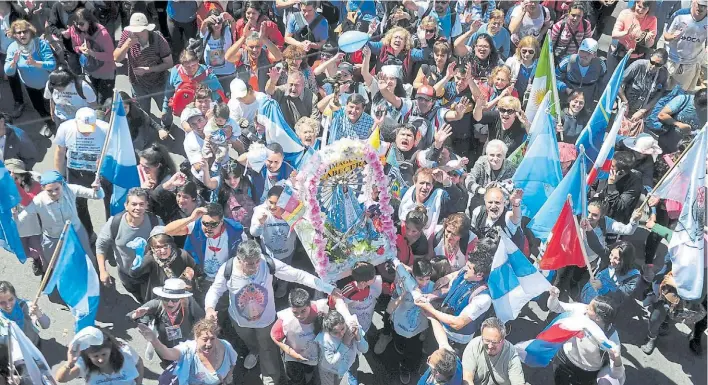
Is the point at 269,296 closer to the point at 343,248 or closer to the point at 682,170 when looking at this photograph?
the point at 343,248

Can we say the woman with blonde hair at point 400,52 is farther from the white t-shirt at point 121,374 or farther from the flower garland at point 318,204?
the white t-shirt at point 121,374

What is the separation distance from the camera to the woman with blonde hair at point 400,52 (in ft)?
31.4

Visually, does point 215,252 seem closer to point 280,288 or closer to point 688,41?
point 280,288

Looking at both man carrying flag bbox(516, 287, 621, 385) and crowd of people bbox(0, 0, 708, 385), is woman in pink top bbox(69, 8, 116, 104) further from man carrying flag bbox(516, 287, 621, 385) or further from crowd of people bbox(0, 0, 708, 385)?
man carrying flag bbox(516, 287, 621, 385)

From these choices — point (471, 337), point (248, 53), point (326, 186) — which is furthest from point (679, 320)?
point (248, 53)

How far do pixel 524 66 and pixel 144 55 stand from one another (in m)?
4.40

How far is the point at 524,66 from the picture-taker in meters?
9.59

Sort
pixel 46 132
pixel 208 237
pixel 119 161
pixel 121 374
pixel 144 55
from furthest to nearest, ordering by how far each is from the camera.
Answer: pixel 46 132 → pixel 144 55 → pixel 119 161 → pixel 208 237 → pixel 121 374

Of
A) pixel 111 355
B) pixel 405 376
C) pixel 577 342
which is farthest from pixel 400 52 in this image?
pixel 111 355

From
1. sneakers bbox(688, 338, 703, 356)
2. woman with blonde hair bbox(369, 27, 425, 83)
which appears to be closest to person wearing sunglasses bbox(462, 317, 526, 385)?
sneakers bbox(688, 338, 703, 356)

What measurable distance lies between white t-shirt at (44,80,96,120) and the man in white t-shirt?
151 centimetres

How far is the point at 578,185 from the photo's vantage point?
24.2ft

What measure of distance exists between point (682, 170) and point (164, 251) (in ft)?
15.3

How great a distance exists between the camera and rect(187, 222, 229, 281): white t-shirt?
701 cm
